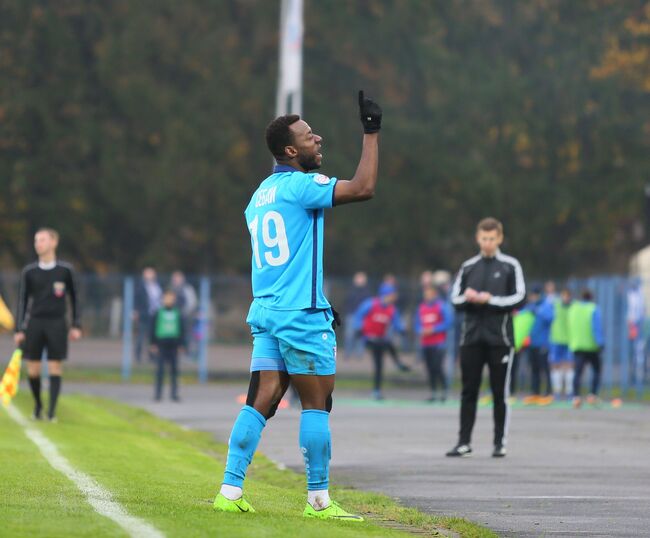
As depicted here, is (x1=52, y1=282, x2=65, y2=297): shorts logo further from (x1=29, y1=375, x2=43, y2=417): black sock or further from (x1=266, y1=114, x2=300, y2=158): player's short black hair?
(x1=266, y1=114, x2=300, y2=158): player's short black hair

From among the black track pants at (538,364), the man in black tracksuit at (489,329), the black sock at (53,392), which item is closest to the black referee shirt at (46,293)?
the black sock at (53,392)

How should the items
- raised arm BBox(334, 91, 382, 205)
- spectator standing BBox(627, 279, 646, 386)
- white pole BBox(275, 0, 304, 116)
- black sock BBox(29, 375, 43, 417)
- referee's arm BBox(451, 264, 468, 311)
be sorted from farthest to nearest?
spectator standing BBox(627, 279, 646, 386), white pole BBox(275, 0, 304, 116), black sock BBox(29, 375, 43, 417), referee's arm BBox(451, 264, 468, 311), raised arm BBox(334, 91, 382, 205)

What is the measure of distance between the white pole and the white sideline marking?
409 inches

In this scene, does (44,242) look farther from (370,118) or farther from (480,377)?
(370,118)

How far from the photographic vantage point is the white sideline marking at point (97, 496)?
23.8 ft

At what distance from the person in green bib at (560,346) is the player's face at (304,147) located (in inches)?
720

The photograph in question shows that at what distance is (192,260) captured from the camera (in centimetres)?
4769

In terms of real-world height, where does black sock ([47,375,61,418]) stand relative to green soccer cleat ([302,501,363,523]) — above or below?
above

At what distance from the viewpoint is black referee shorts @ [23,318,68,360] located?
685 inches

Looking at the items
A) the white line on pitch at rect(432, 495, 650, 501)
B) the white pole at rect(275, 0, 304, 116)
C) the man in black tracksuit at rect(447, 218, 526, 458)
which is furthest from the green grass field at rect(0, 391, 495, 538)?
the white pole at rect(275, 0, 304, 116)

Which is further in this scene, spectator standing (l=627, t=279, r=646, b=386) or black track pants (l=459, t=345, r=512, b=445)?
spectator standing (l=627, t=279, r=646, b=386)

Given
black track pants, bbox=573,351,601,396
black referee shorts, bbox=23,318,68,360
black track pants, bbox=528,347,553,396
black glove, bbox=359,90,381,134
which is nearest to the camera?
black glove, bbox=359,90,381,134

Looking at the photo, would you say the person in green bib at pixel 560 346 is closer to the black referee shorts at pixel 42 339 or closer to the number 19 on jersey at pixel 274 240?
the black referee shorts at pixel 42 339

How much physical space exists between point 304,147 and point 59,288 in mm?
9532
